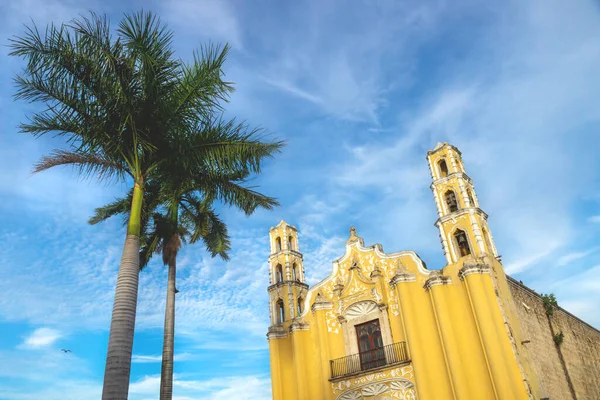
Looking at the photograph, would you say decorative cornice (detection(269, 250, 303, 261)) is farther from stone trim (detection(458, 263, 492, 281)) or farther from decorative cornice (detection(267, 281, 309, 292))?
stone trim (detection(458, 263, 492, 281))

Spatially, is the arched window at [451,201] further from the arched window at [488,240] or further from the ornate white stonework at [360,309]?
the ornate white stonework at [360,309]

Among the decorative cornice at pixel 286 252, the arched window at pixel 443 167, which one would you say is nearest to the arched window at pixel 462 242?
the arched window at pixel 443 167

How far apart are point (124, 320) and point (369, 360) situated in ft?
38.2

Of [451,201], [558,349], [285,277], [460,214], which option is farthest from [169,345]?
[558,349]

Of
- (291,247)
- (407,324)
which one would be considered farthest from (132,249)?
(291,247)

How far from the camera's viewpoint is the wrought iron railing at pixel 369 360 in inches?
669

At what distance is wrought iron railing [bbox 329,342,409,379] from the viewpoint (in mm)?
17000

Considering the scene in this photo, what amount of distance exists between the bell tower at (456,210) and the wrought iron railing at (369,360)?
3685 mm

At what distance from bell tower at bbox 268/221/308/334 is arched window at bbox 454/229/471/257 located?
288 inches

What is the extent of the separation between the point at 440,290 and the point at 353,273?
13.6 ft

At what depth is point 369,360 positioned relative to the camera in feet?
58.7

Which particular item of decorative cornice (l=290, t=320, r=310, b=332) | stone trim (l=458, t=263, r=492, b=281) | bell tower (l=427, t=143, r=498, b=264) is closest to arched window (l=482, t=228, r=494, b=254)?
bell tower (l=427, t=143, r=498, b=264)

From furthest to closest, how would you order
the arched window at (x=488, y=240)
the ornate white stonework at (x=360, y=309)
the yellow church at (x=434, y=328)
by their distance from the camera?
the ornate white stonework at (x=360, y=309) < the arched window at (x=488, y=240) < the yellow church at (x=434, y=328)

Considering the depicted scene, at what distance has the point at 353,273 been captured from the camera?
19.9m
